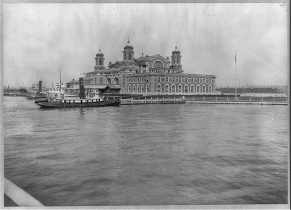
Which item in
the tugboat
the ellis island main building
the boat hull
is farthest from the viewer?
the ellis island main building

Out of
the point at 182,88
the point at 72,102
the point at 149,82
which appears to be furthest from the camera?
the point at 182,88

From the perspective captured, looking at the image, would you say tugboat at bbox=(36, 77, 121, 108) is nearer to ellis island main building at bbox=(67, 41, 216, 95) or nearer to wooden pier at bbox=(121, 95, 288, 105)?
wooden pier at bbox=(121, 95, 288, 105)

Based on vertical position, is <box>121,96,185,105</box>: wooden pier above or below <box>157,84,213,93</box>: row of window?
below

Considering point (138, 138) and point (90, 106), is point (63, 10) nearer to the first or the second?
point (138, 138)

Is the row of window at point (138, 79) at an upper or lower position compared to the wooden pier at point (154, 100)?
upper

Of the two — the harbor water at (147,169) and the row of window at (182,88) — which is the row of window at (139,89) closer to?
the row of window at (182,88)

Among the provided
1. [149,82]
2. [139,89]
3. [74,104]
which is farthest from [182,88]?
[74,104]

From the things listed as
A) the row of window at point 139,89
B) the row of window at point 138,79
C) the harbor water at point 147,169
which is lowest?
the harbor water at point 147,169

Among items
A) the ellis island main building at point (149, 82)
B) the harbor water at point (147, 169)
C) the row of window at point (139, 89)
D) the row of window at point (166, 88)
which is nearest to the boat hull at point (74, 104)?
the ellis island main building at point (149, 82)

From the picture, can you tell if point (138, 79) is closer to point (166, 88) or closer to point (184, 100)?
point (166, 88)

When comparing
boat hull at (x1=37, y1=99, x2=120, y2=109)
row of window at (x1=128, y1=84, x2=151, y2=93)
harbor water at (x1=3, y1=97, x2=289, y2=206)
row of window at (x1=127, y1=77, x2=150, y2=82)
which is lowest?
harbor water at (x1=3, y1=97, x2=289, y2=206)

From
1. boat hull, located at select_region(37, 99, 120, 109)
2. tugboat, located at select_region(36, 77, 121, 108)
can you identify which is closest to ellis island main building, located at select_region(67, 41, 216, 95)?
tugboat, located at select_region(36, 77, 121, 108)

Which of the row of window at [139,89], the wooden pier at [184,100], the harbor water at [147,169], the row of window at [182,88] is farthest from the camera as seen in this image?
the row of window at [182,88]
